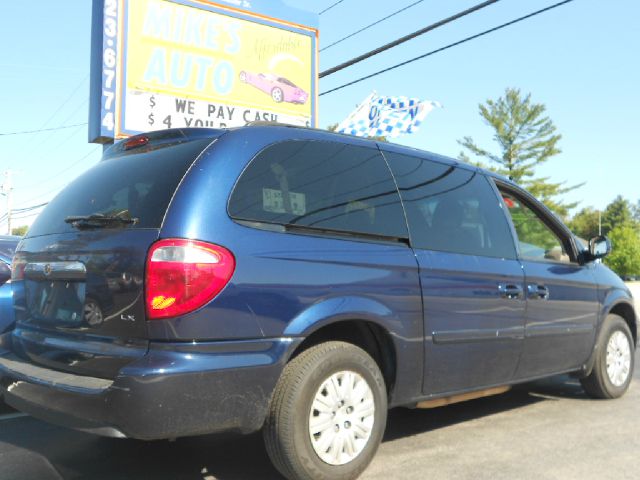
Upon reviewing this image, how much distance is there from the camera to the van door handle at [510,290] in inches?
162

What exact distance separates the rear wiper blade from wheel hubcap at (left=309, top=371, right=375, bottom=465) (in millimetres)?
1217

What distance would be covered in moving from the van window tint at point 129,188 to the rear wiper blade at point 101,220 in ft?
0.12

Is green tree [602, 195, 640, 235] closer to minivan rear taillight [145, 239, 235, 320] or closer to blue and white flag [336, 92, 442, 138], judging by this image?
blue and white flag [336, 92, 442, 138]

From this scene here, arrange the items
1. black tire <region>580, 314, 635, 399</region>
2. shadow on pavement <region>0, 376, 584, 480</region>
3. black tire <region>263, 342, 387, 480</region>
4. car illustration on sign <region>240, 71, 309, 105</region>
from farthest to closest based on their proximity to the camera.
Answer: car illustration on sign <region>240, 71, 309, 105</region> → black tire <region>580, 314, 635, 399</region> → shadow on pavement <region>0, 376, 584, 480</region> → black tire <region>263, 342, 387, 480</region>

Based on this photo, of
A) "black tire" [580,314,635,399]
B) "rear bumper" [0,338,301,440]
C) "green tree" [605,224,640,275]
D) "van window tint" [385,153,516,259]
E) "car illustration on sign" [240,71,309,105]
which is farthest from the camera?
"green tree" [605,224,640,275]

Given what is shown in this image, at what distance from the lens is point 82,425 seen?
2721mm

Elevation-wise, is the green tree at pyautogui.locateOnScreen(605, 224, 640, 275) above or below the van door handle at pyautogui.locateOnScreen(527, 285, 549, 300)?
above

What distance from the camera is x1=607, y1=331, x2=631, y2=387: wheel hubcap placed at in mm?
5367

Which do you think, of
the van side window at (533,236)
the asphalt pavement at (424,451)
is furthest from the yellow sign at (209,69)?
the van side window at (533,236)

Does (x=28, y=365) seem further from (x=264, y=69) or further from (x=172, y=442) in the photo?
(x=264, y=69)

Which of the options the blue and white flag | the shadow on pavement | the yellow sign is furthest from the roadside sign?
the shadow on pavement

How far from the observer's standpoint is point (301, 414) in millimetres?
2930

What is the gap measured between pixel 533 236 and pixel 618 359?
1.58 meters

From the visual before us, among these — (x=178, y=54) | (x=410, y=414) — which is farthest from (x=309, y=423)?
(x=178, y=54)
